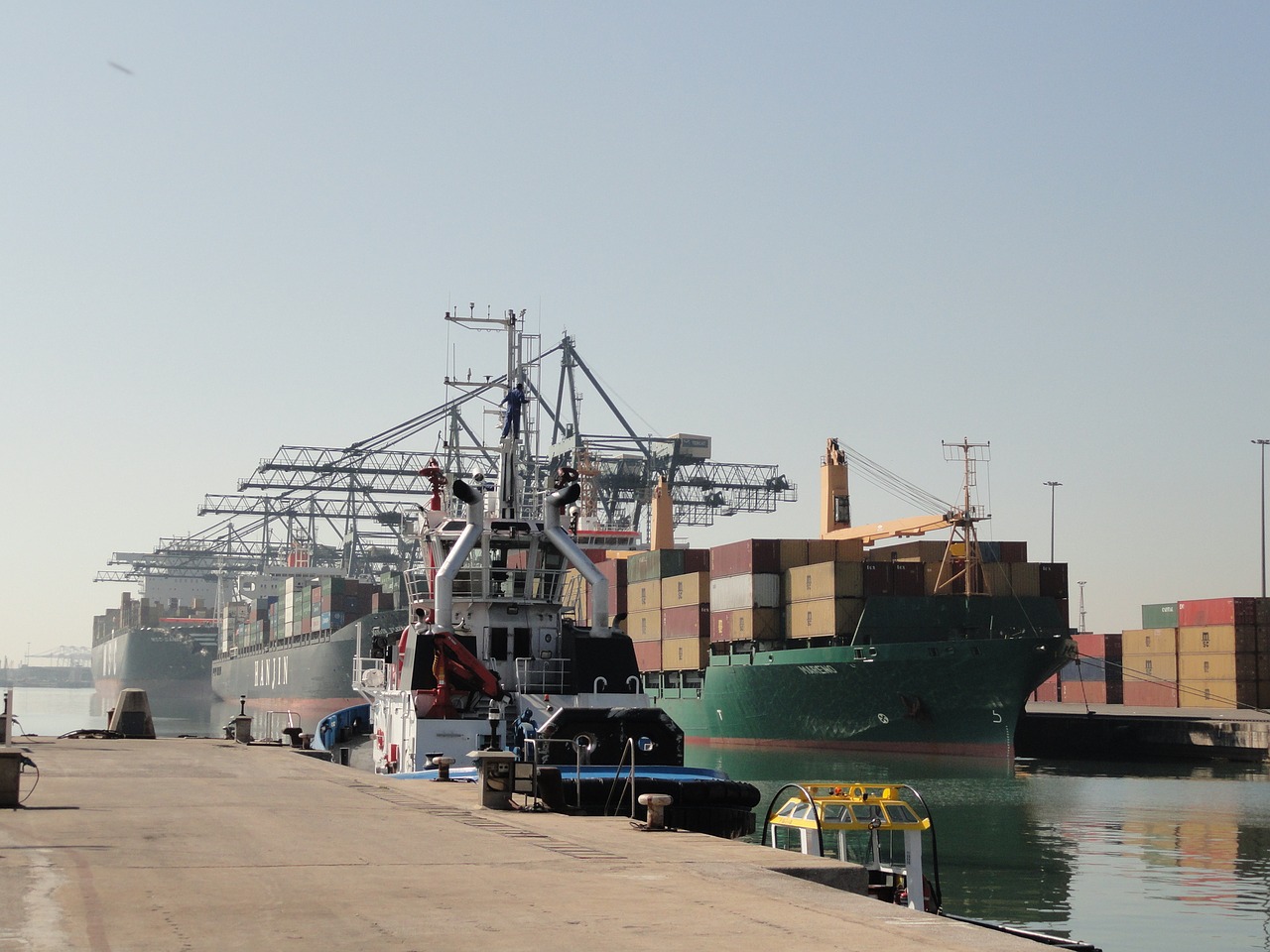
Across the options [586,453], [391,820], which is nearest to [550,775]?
[391,820]

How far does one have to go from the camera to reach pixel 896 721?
60.7 meters

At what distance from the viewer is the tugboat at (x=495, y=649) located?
28.7 m

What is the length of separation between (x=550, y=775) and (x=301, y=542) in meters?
170

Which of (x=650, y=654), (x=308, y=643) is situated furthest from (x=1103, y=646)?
(x=308, y=643)

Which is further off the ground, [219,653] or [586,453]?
[586,453]

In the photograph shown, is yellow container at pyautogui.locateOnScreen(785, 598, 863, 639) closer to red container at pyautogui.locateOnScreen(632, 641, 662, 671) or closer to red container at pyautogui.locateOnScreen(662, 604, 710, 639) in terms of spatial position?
red container at pyautogui.locateOnScreen(662, 604, 710, 639)

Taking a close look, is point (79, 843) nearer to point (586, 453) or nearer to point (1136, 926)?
point (1136, 926)

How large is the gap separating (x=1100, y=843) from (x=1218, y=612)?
47129 mm

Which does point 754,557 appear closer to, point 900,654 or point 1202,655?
point 900,654

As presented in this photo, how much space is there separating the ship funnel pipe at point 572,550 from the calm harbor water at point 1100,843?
878 centimetres

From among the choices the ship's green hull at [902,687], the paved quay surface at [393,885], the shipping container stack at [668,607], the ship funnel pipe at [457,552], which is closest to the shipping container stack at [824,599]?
the ship's green hull at [902,687]

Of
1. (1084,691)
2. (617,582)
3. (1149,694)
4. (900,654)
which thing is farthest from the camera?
(1084,691)

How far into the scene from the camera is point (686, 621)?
244 feet

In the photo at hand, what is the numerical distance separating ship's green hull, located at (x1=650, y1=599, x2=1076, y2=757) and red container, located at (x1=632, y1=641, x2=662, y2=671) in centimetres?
820
